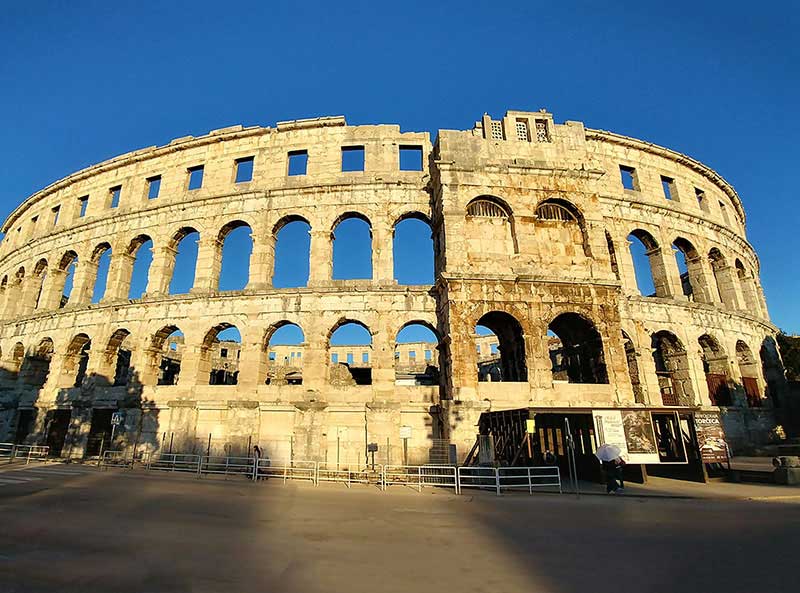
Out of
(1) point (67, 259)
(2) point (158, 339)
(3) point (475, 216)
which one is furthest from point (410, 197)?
(1) point (67, 259)

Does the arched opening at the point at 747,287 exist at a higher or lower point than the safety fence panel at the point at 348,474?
higher

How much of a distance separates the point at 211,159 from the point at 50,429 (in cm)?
1704

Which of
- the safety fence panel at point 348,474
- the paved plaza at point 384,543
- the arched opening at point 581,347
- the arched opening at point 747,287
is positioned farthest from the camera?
the arched opening at point 747,287

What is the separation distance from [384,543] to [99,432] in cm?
2067

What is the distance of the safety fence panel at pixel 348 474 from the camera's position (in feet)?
47.2

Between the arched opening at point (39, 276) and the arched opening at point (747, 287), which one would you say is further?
the arched opening at point (39, 276)

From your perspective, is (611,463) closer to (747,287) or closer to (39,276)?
(747,287)

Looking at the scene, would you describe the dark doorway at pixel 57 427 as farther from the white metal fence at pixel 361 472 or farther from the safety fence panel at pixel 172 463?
the safety fence panel at pixel 172 463

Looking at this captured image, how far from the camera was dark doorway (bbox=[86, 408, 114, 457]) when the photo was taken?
20.4 m

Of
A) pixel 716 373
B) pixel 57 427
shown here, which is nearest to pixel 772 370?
pixel 716 373

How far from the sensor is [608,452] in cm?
1201

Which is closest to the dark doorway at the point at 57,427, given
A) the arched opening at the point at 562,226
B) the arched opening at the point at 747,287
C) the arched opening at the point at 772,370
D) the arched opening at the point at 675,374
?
the arched opening at the point at 562,226

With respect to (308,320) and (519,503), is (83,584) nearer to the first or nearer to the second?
(519,503)

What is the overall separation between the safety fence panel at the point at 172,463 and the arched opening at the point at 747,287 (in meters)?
32.6
